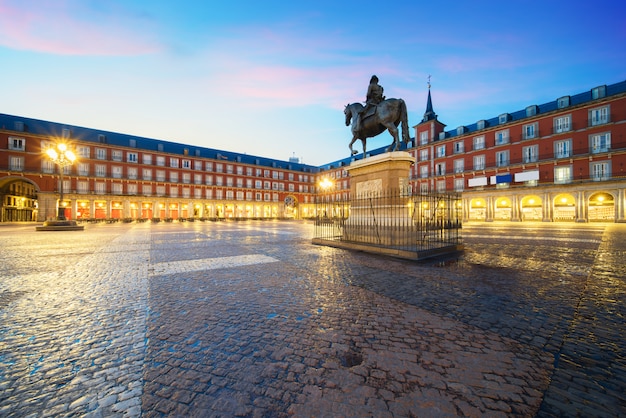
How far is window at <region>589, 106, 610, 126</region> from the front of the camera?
24547 millimetres

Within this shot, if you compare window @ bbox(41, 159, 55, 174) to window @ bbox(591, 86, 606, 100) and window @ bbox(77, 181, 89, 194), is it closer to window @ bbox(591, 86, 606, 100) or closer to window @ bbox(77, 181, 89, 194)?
window @ bbox(77, 181, 89, 194)

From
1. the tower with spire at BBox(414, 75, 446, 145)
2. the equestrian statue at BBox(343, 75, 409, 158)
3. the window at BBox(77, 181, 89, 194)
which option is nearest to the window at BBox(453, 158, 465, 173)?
the tower with spire at BBox(414, 75, 446, 145)

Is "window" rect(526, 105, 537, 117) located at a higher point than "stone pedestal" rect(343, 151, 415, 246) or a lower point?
higher

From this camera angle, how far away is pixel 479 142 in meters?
33.4

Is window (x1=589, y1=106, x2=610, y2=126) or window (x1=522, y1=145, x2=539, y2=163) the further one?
window (x1=522, y1=145, x2=539, y2=163)

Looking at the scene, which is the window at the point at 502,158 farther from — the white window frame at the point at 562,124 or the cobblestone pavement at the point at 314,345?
the cobblestone pavement at the point at 314,345

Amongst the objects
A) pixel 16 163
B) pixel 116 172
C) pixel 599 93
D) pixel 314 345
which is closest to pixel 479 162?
pixel 599 93

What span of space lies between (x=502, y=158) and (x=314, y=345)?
126 ft

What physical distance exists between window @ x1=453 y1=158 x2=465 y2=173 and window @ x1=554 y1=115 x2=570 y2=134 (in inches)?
381

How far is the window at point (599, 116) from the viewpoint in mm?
24547

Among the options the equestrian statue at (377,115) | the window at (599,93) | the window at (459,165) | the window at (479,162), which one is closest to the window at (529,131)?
the window at (479,162)

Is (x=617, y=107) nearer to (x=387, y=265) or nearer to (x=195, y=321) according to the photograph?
(x=387, y=265)

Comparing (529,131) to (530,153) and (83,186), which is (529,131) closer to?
(530,153)

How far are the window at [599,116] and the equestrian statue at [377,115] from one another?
102 feet
